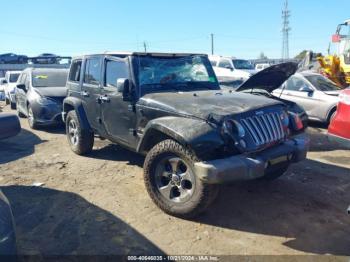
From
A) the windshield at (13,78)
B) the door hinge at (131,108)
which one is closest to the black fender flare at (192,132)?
the door hinge at (131,108)

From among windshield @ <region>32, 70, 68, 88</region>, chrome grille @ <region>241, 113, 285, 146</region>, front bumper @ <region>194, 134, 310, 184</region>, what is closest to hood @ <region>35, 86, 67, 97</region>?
windshield @ <region>32, 70, 68, 88</region>

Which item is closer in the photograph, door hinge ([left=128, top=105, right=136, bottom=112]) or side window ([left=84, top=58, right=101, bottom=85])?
door hinge ([left=128, top=105, right=136, bottom=112])

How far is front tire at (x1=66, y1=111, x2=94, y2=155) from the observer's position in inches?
260

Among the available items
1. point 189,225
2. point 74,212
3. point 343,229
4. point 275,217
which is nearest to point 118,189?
point 74,212

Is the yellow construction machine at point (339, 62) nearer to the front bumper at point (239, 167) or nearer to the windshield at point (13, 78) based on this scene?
the front bumper at point (239, 167)

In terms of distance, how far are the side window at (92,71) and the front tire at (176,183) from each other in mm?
2379

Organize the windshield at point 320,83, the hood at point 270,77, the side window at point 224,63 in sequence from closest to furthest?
1. the hood at point 270,77
2. the windshield at point 320,83
3. the side window at point 224,63

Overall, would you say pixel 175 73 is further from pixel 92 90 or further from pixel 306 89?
pixel 306 89

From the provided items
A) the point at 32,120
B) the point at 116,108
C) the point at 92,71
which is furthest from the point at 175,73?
the point at 32,120

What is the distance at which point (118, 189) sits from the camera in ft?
16.9

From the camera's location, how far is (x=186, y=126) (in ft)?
13.0

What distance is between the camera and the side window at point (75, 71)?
6.89 meters

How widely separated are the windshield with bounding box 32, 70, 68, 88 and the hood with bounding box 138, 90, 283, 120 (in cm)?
656

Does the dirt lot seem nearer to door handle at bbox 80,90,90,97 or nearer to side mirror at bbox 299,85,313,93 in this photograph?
door handle at bbox 80,90,90,97
